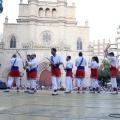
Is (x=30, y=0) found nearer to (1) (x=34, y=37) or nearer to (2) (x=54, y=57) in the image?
(1) (x=34, y=37)

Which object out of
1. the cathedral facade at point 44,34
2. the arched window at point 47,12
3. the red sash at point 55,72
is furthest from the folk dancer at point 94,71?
the arched window at point 47,12

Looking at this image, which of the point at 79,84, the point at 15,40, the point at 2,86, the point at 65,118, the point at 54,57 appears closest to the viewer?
the point at 65,118

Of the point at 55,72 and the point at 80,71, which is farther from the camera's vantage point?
the point at 80,71

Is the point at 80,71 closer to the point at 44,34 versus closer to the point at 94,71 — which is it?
the point at 94,71

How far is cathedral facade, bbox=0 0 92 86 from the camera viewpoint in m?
36.1

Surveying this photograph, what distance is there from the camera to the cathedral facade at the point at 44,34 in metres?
36.1

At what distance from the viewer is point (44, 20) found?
123 ft

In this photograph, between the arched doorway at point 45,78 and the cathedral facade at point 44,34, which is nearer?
the arched doorway at point 45,78

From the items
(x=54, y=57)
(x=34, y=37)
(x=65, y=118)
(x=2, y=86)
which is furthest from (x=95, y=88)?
(x=34, y=37)

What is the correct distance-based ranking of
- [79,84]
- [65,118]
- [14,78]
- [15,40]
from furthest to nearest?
[15,40] < [14,78] < [79,84] < [65,118]

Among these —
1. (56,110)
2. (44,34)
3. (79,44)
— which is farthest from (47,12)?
(56,110)

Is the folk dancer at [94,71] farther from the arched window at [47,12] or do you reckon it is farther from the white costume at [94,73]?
the arched window at [47,12]

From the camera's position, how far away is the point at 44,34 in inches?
1485

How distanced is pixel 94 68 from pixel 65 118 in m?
8.08
